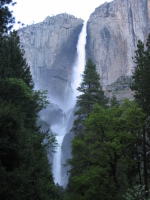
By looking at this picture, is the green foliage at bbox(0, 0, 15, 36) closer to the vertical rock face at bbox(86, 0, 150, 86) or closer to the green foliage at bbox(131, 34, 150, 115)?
the green foliage at bbox(131, 34, 150, 115)

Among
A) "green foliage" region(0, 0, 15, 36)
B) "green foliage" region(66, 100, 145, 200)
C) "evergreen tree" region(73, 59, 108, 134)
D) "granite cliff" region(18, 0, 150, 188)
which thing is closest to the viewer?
"green foliage" region(0, 0, 15, 36)

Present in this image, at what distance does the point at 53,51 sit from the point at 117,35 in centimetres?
2262

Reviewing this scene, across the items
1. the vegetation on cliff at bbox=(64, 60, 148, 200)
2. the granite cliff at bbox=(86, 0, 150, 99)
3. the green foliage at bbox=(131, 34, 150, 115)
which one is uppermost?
the granite cliff at bbox=(86, 0, 150, 99)

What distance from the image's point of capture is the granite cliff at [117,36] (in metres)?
75.2

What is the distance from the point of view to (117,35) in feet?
255

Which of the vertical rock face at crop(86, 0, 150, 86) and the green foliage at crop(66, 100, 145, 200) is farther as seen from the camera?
the vertical rock face at crop(86, 0, 150, 86)

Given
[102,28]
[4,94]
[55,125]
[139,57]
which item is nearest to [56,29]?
[102,28]

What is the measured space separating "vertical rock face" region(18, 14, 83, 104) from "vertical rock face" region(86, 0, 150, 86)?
7492mm

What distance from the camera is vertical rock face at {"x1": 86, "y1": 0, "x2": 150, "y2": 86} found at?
75.2m

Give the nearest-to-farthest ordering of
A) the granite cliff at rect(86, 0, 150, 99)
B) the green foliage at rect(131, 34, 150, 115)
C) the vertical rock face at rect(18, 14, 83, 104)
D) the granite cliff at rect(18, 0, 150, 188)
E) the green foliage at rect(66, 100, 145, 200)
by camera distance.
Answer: the green foliage at rect(66, 100, 145, 200) < the green foliage at rect(131, 34, 150, 115) < the granite cliff at rect(18, 0, 150, 188) < the granite cliff at rect(86, 0, 150, 99) < the vertical rock face at rect(18, 14, 83, 104)

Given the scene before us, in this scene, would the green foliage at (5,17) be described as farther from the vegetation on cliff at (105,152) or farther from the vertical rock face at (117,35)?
the vertical rock face at (117,35)

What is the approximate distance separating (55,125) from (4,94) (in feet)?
188

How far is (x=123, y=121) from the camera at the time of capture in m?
16.7

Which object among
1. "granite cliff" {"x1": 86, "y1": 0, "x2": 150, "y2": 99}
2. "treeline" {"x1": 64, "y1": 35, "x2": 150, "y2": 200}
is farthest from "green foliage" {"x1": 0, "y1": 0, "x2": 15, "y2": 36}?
"granite cliff" {"x1": 86, "y1": 0, "x2": 150, "y2": 99}
